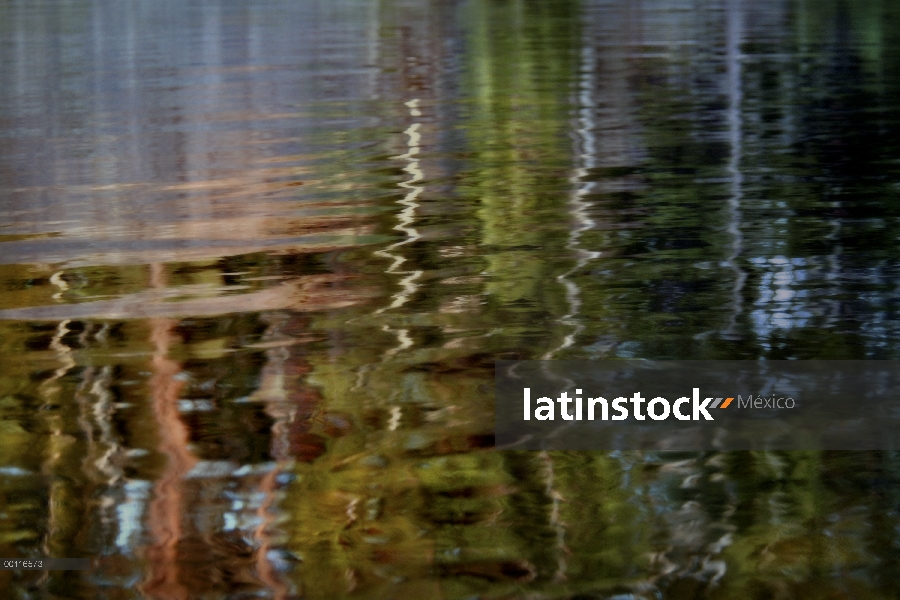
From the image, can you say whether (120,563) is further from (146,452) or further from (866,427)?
(866,427)

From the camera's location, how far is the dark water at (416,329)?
2.54m

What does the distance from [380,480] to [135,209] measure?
11.6ft

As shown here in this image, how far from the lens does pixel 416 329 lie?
3.99 m

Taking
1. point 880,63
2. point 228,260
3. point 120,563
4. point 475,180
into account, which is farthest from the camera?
point 880,63

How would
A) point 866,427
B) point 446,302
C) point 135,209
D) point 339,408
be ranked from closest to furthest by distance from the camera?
point 866,427, point 339,408, point 446,302, point 135,209

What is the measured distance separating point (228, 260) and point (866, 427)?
2619mm

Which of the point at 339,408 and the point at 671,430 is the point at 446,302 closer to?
the point at 339,408

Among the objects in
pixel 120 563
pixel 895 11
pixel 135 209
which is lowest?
pixel 120 563

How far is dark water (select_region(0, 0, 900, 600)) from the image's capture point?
8.32 feet

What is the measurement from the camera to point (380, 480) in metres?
2.88

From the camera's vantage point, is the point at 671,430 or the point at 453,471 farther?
the point at 671,430

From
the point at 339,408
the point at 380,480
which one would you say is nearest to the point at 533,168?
the point at 339,408

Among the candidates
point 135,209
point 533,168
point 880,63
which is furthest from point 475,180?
point 880,63

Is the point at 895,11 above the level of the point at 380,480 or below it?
above
